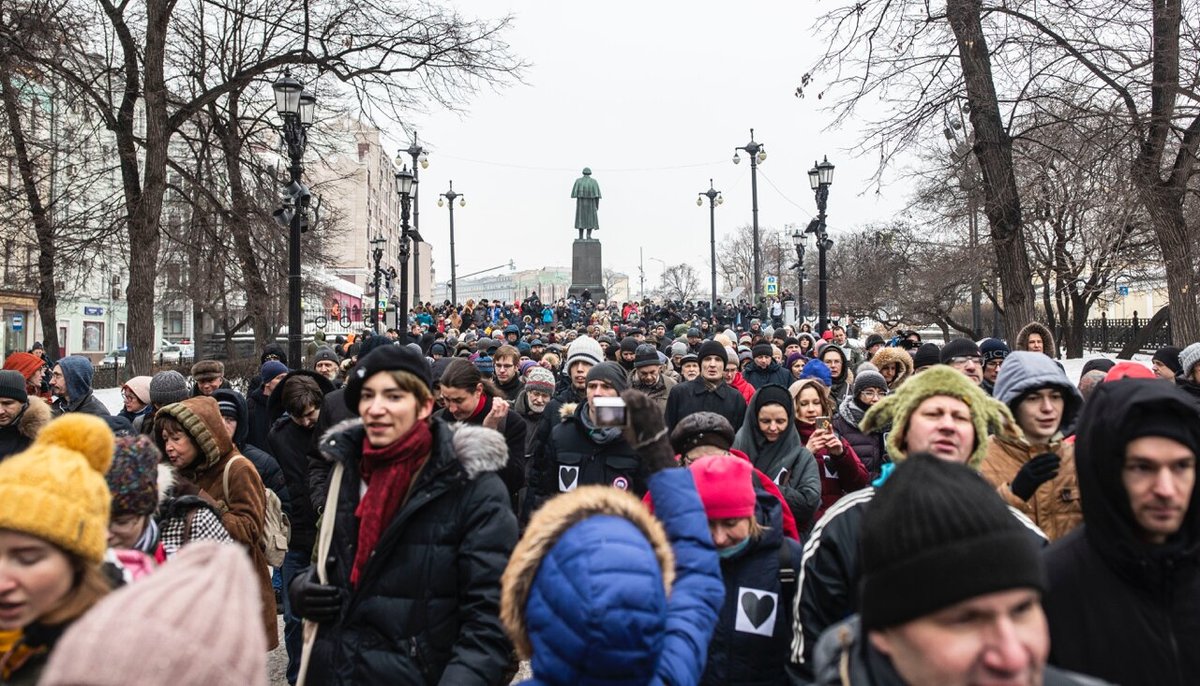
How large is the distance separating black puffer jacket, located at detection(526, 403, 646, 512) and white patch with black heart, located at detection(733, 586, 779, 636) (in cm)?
194

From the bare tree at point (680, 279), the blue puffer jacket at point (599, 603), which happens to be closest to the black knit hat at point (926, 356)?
the blue puffer jacket at point (599, 603)

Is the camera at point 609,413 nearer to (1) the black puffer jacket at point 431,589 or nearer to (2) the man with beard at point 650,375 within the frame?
(1) the black puffer jacket at point 431,589

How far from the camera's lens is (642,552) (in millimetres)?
2195

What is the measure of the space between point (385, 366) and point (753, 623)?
1.67 metres

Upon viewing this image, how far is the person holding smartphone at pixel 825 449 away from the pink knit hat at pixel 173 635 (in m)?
3.97

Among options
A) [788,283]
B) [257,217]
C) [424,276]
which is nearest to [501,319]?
[257,217]

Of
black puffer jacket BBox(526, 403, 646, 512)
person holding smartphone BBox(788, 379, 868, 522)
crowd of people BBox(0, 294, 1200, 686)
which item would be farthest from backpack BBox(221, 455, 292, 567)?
person holding smartphone BBox(788, 379, 868, 522)

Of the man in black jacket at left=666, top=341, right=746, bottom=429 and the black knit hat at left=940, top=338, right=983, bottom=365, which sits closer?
the black knit hat at left=940, top=338, right=983, bottom=365

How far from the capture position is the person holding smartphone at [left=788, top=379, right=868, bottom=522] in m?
5.23

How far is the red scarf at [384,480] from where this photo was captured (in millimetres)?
3107

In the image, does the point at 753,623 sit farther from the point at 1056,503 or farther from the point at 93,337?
the point at 93,337

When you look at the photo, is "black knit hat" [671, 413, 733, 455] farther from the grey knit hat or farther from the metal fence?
the metal fence

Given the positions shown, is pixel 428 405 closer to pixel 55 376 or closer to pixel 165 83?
pixel 55 376

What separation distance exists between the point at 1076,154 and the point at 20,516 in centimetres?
1307
